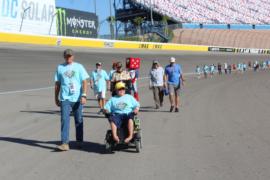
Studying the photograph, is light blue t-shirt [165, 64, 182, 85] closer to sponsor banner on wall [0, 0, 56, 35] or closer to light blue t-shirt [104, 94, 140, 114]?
light blue t-shirt [104, 94, 140, 114]

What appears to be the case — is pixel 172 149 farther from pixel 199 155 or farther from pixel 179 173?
pixel 179 173

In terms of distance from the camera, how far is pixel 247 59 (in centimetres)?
8594

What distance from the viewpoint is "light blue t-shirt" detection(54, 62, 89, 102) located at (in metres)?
9.75

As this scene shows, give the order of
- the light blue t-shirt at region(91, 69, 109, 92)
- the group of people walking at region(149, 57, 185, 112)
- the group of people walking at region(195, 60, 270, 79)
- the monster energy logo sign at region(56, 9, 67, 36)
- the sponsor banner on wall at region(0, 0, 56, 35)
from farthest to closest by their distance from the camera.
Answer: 1. the monster energy logo sign at region(56, 9, 67, 36)
2. the group of people walking at region(195, 60, 270, 79)
3. the sponsor banner on wall at region(0, 0, 56, 35)
4. the group of people walking at region(149, 57, 185, 112)
5. the light blue t-shirt at region(91, 69, 109, 92)

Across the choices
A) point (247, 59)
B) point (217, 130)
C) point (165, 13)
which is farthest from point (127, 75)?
point (165, 13)

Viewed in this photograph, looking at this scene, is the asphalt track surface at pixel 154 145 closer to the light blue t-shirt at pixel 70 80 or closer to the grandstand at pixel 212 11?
the light blue t-shirt at pixel 70 80

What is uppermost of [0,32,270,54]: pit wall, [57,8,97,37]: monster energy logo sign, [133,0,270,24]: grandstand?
[133,0,270,24]: grandstand

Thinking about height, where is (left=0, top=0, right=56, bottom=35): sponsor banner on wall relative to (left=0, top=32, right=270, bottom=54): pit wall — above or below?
above

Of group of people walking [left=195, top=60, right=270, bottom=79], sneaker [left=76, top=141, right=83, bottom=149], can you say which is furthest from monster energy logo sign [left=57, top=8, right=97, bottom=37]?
sneaker [left=76, top=141, right=83, bottom=149]

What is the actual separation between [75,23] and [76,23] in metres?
0.21

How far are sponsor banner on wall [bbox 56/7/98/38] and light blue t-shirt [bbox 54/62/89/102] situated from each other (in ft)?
178

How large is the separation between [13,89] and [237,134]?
1805 centimetres

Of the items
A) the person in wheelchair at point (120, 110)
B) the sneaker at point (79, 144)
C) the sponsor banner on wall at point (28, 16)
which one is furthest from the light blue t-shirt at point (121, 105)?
the sponsor banner on wall at point (28, 16)

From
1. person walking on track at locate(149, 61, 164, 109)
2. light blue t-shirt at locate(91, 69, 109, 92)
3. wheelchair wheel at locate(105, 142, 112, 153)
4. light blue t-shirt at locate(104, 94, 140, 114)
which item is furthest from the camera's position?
person walking on track at locate(149, 61, 164, 109)
